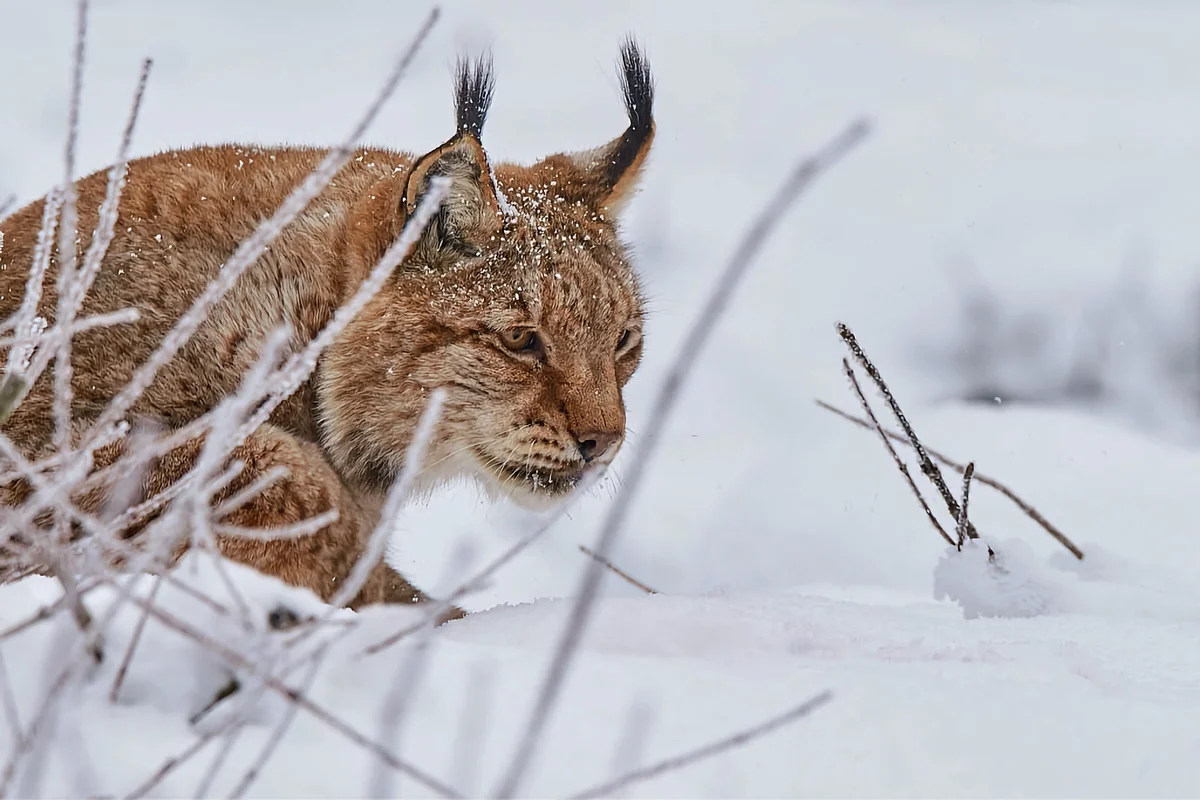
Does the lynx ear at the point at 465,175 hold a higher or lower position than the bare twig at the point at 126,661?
higher

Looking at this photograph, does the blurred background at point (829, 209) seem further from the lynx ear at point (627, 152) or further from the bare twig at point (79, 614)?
the bare twig at point (79, 614)

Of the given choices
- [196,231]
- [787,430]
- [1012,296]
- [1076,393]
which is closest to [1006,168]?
[1012,296]

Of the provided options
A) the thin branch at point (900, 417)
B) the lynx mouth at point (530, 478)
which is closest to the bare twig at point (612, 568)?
the lynx mouth at point (530, 478)

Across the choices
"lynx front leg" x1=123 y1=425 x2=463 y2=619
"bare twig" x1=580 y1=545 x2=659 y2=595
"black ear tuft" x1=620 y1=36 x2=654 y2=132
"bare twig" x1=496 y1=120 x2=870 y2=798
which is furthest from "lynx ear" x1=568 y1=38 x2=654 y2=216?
"bare twig" x1=496 y1=120 x2=870 y2=798

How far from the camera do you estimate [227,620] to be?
1502 mm

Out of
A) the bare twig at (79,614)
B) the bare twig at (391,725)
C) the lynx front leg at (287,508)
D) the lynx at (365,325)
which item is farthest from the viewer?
the lynx at (365,325)

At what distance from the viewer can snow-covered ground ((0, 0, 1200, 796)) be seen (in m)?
1.54

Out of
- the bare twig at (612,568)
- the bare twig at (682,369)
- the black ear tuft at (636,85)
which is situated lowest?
the bare twig at (612,568)

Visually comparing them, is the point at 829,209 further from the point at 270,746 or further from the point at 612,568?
the point at 270,746

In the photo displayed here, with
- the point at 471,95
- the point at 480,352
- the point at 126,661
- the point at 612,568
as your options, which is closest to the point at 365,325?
the point at 480,352

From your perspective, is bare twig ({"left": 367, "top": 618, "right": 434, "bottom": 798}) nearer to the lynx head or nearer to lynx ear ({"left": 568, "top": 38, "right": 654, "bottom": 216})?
the lynx head

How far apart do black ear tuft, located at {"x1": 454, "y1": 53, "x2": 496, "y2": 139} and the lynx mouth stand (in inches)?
29.0

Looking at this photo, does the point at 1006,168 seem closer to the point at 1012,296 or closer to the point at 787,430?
the point at 1012,296

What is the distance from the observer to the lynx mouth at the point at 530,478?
2957 millimetres
